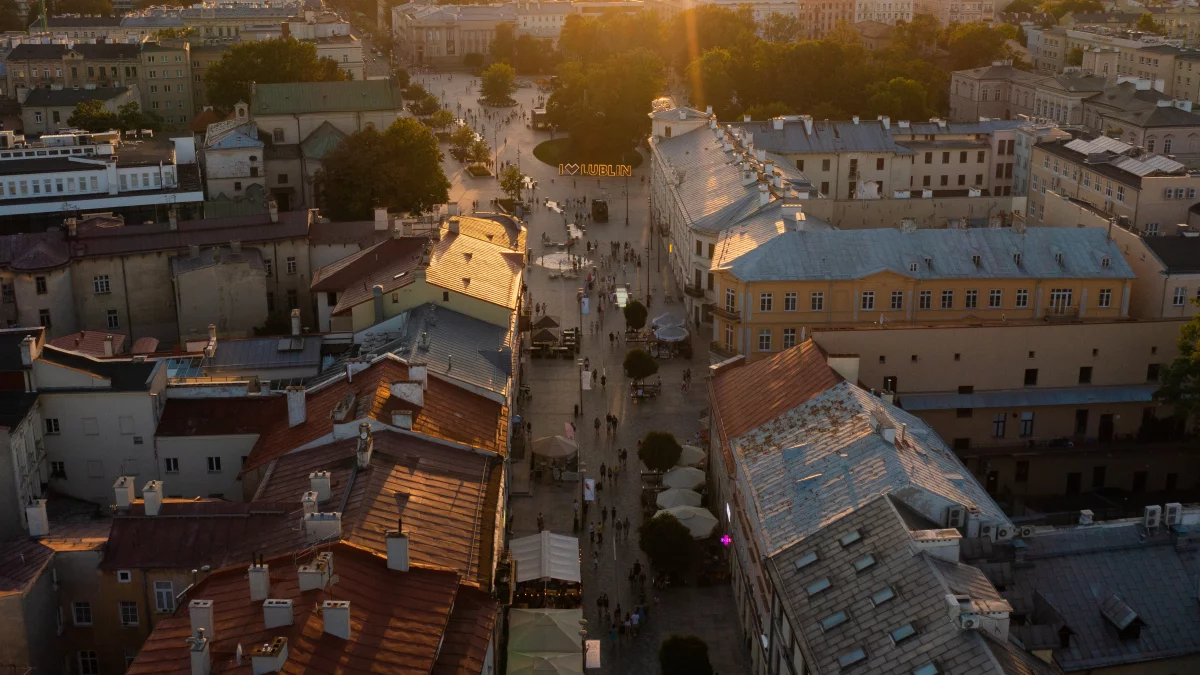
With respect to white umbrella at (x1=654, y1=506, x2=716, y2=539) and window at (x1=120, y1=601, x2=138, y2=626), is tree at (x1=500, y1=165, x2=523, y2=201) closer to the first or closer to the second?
white umbrella at (x1=654, y1=506, x2=716, y2=539)

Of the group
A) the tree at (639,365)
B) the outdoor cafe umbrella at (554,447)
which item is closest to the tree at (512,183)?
the tree at (639,365)

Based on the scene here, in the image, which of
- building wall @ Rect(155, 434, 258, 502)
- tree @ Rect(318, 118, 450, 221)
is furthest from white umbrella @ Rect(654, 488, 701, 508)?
tree @ Rect(318, 118, 450, 221)

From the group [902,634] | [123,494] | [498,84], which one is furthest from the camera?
[498,84]

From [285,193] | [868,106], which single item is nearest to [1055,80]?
[868,106]

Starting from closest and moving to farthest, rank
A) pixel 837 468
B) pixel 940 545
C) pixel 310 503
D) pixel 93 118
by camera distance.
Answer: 1. pixel 940 545
2. pixel 310 503
3. pixel 837 468
4. pixel 93 118

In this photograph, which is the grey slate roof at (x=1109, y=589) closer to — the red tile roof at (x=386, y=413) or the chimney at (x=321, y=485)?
the red tile roof at (x=386, y=413)

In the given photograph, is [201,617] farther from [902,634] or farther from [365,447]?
[902,634]

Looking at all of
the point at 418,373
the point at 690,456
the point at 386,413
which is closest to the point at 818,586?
the point at 386,413
